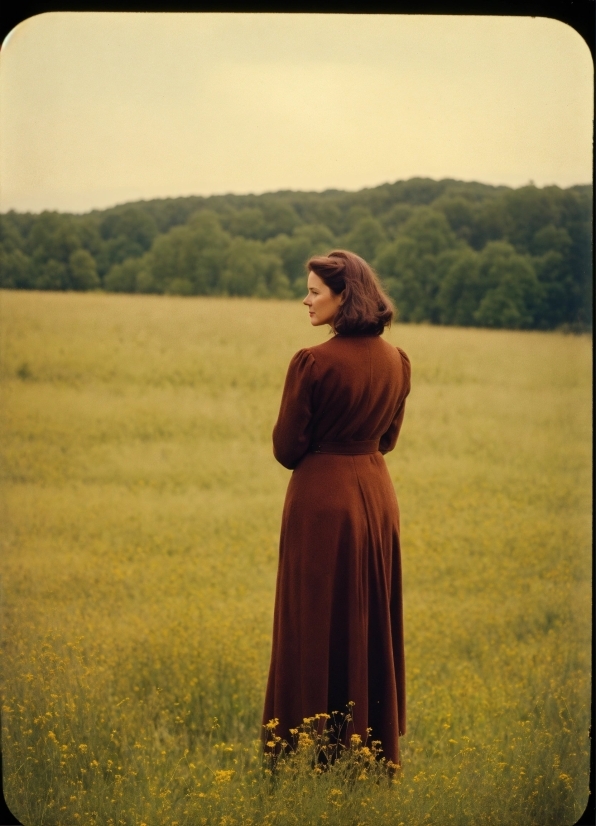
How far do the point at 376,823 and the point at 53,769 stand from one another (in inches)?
55.8

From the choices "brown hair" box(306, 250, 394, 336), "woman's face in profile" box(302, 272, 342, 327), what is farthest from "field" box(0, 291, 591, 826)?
"woman's face in profile" box(302, 272, 342, 327)

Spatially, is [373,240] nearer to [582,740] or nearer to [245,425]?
[245,425]

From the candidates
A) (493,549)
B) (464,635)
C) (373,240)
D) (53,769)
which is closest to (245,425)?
(373,240)

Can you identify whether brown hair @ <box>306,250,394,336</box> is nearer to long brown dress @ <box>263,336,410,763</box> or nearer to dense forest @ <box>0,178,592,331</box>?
long brown dress @ <box>263,336,410,763</box>

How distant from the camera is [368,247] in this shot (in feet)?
31.9

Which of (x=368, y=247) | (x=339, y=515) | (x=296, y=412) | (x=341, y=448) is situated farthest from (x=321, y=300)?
(x=368, y=247)

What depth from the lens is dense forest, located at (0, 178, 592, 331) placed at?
28.4 ft

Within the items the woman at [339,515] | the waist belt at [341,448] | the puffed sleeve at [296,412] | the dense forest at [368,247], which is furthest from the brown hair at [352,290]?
the dense forest at [368,247]

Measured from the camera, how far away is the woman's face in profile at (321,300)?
11.7 feet

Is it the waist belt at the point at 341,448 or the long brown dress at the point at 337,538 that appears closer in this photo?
the long brown dress at the point at 337,538

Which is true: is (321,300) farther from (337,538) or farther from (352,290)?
(337,538)

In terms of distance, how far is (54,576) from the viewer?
668cm

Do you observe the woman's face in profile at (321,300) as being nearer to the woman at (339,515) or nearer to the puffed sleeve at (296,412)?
the woman at (339,515)

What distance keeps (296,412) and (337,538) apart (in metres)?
0.52
